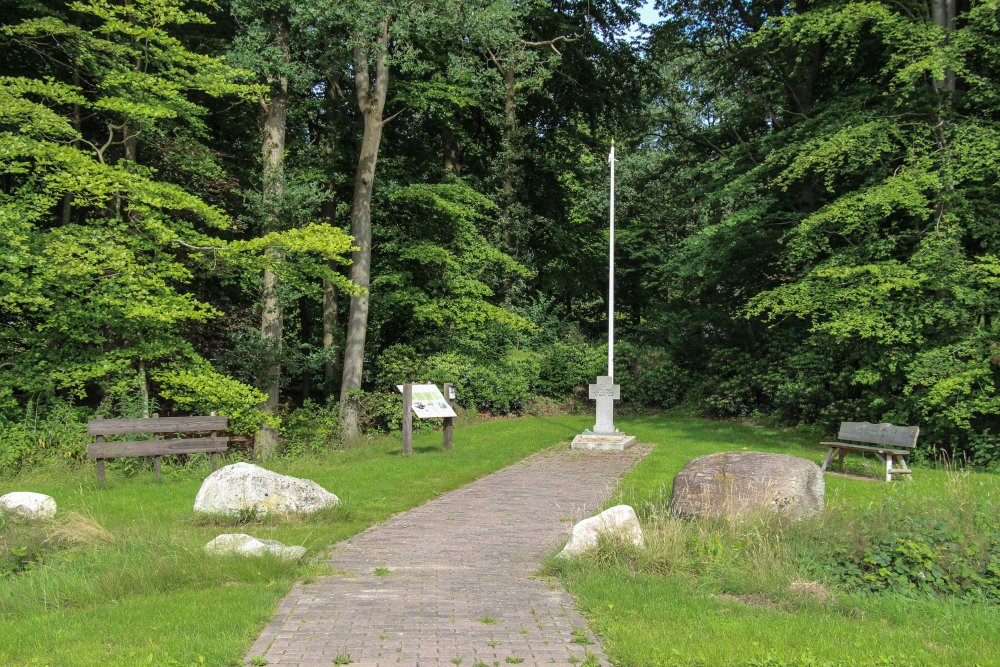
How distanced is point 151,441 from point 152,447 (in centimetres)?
12

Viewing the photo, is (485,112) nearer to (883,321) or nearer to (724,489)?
(883,321)

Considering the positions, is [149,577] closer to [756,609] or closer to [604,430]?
[756,609]

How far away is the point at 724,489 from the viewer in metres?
7.85

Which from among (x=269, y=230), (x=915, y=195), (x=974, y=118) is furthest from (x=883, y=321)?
(x=269, y=230)

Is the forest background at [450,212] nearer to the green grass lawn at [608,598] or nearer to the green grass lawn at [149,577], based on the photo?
the green grass lawn at [149,577]

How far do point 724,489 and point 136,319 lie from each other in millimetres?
11959

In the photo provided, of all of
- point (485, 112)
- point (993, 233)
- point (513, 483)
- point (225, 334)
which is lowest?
point (513, 483)

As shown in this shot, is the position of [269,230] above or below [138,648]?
above

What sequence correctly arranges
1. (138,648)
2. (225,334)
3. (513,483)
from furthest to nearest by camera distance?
1. (225,334)
2. (513,483)
3. (138,648)

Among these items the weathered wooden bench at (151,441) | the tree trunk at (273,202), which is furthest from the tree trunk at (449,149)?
the weathered wooden bench at (151,441)

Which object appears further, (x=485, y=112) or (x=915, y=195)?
(x=485, y=112)

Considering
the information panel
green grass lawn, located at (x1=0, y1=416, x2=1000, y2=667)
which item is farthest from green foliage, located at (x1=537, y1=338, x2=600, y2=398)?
green grass lawn, located at (x1=0, y1=416, x2=1000, y2=667)

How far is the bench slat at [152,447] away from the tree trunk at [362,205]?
19.4ft

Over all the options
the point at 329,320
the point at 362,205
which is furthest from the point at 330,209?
the point at 362,205
